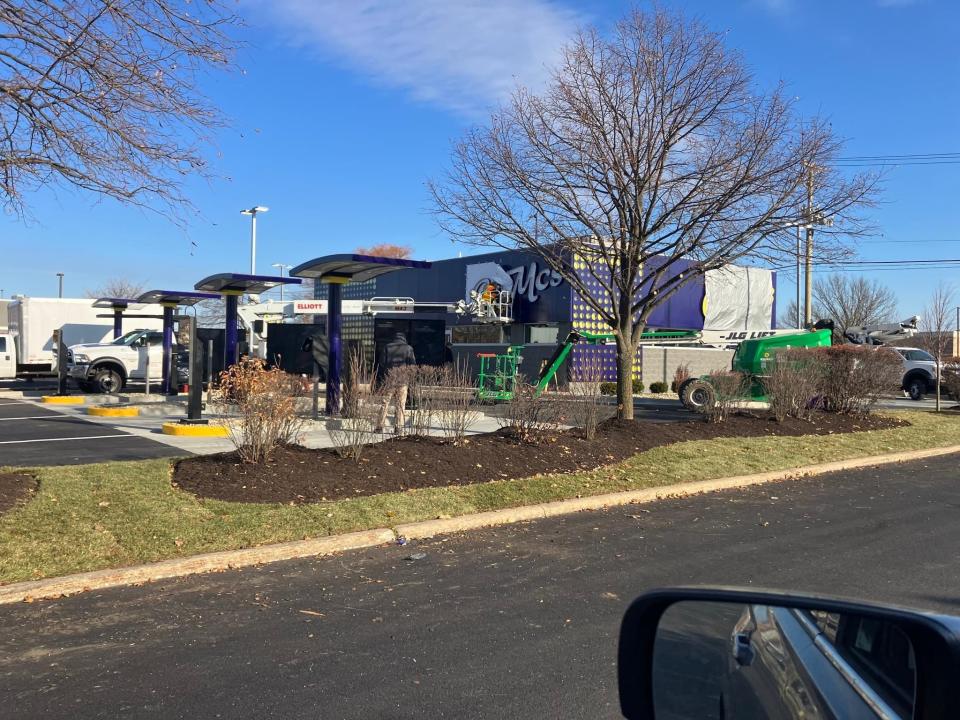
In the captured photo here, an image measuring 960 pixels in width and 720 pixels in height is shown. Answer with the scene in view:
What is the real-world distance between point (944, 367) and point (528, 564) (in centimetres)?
2058

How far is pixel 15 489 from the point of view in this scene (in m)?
7.51

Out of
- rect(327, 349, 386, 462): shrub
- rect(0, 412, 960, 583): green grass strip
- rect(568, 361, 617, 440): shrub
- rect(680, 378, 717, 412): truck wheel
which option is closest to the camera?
rect(0, 412, 960, 583): green grass strip

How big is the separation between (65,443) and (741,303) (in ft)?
107

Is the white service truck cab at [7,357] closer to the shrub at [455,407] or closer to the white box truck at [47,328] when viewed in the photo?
the white box truck at [47,328]

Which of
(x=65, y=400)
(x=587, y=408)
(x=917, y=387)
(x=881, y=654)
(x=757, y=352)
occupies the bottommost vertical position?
(x=65, y=400)

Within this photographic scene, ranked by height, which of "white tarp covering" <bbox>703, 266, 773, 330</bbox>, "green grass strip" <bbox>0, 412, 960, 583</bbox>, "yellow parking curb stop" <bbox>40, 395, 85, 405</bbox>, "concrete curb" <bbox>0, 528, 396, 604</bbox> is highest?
"white tarp covering" <bbox>703, 266, 773, 330</bbox>

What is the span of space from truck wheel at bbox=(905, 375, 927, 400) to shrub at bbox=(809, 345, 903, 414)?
44.9 feet

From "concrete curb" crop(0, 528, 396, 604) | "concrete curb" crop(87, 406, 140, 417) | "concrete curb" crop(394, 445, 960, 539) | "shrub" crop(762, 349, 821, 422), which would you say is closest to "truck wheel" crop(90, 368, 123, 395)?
"concrete curb" crop(87, 406, 140, 417)

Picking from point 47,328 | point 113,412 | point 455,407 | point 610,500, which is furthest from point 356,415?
point 47,328

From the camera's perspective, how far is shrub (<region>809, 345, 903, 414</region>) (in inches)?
652

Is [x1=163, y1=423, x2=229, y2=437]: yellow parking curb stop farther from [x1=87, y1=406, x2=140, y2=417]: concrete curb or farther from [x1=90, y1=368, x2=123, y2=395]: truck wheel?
[x1=90, y1=368, x2=123, y2=395]: truck wheel

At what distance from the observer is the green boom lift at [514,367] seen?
700 inches

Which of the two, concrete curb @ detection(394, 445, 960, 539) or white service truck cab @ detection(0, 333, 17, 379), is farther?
white service truck cab @ detection(0, 333, 17, 379)

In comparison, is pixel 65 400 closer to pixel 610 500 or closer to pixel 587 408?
pixel 587 408
